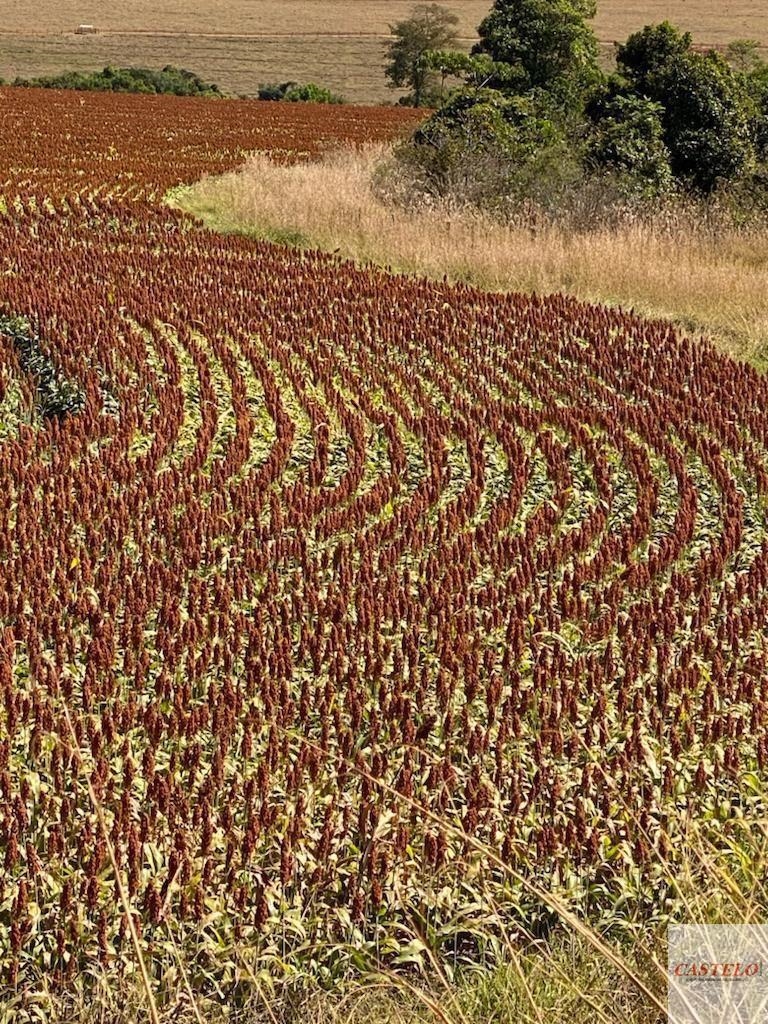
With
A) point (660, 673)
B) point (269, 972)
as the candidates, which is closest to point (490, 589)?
point (660, 673)

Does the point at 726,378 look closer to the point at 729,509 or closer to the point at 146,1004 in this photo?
the point at 729,509

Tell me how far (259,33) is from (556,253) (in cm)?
6103

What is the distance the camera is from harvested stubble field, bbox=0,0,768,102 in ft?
199

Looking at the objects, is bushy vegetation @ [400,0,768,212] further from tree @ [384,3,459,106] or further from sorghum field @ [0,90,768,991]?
tree @ [384,3,459,106]

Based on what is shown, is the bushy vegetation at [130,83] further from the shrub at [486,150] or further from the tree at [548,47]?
the shrub at [486,150]

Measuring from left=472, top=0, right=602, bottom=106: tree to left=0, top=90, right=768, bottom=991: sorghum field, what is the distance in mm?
11594

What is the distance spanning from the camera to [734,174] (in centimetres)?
1877

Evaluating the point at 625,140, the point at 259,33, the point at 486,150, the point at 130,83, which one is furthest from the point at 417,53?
the point at 625,140

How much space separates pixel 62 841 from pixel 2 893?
10.3 inches

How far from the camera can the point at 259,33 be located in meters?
71.4

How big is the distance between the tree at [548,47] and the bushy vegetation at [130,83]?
24808mm

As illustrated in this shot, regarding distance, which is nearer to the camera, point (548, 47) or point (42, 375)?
point (42, 375)

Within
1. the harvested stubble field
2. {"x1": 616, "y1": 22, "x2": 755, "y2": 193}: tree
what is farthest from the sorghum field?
the harvested stubble field

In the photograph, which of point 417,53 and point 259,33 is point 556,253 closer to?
point 417,53
